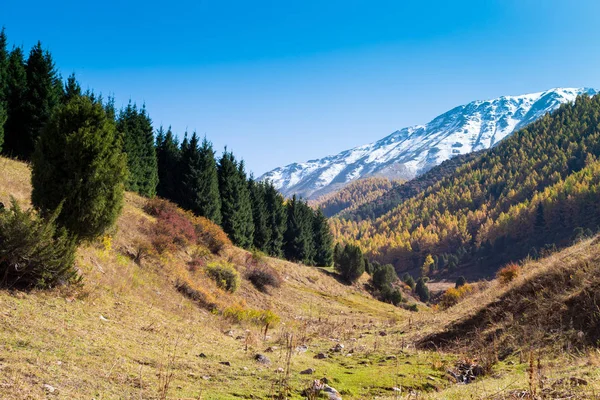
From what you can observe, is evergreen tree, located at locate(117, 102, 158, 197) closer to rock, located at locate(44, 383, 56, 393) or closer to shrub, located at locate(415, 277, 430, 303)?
rock, located at locate(44, 383, 56, 393)

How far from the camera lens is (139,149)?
37.8 m

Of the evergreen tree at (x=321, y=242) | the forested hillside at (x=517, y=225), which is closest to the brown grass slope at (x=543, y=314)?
the evergreen tree at (x=321, y=242)

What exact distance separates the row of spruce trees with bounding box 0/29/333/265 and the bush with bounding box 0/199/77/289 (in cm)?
249

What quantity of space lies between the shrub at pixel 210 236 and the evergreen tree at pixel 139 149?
8758 millimetres

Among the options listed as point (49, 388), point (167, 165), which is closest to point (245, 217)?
point (167, 165)

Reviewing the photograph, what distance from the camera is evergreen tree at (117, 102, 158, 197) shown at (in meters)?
34.7

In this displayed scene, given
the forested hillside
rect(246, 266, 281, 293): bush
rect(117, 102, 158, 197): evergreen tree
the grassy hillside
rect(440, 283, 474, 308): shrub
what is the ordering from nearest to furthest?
1. the grassy hillside
2. rect(440, 283, 474, 308): shrub
3. rect(246, 266, 281, 293): bush
4. rect(117, 102, 158, 197): evergreen tree
5. the forested hillside

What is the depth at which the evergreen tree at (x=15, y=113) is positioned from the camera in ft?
95.6

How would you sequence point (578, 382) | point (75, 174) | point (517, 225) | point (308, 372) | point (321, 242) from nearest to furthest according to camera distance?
point (578, 382)
point (308, 372)
point (75, 174)
point (321, 242)
point (517, 225)

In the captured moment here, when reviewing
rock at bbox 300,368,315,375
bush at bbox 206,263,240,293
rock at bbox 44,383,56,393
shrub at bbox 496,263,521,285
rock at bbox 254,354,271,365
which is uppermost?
shrub at bbox 496,263,521,285

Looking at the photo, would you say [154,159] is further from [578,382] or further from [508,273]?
[578,382]

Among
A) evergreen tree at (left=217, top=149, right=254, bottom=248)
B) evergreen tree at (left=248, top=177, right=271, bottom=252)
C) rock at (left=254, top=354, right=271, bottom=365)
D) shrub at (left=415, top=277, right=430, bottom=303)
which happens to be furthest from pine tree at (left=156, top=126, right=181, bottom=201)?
shrub at (left=415, top=277, right=430, bottom=303)

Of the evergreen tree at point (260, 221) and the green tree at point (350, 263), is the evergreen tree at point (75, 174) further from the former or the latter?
the green tree at point (350, 263)

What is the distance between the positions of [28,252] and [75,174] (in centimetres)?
344
